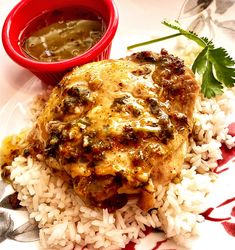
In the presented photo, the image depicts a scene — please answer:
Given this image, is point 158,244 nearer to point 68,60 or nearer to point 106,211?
point 106,211

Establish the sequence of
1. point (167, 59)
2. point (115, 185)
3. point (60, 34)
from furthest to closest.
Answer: point (60, 34) → point (167, 59) → point (115, 185)

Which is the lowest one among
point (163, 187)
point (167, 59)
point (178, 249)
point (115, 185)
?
point (178, 249)

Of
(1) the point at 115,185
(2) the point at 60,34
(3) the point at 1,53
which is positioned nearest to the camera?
(1) the point at 115,185

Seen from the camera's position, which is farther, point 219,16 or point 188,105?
point 219,16

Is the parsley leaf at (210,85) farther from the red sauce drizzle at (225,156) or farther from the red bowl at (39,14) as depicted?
the red bowl at (39,14)

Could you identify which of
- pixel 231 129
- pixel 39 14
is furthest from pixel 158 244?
pixel 39 14

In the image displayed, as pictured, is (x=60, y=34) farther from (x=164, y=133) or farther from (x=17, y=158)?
(x=164, y=133)

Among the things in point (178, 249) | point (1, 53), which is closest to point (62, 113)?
point (178, 249)
